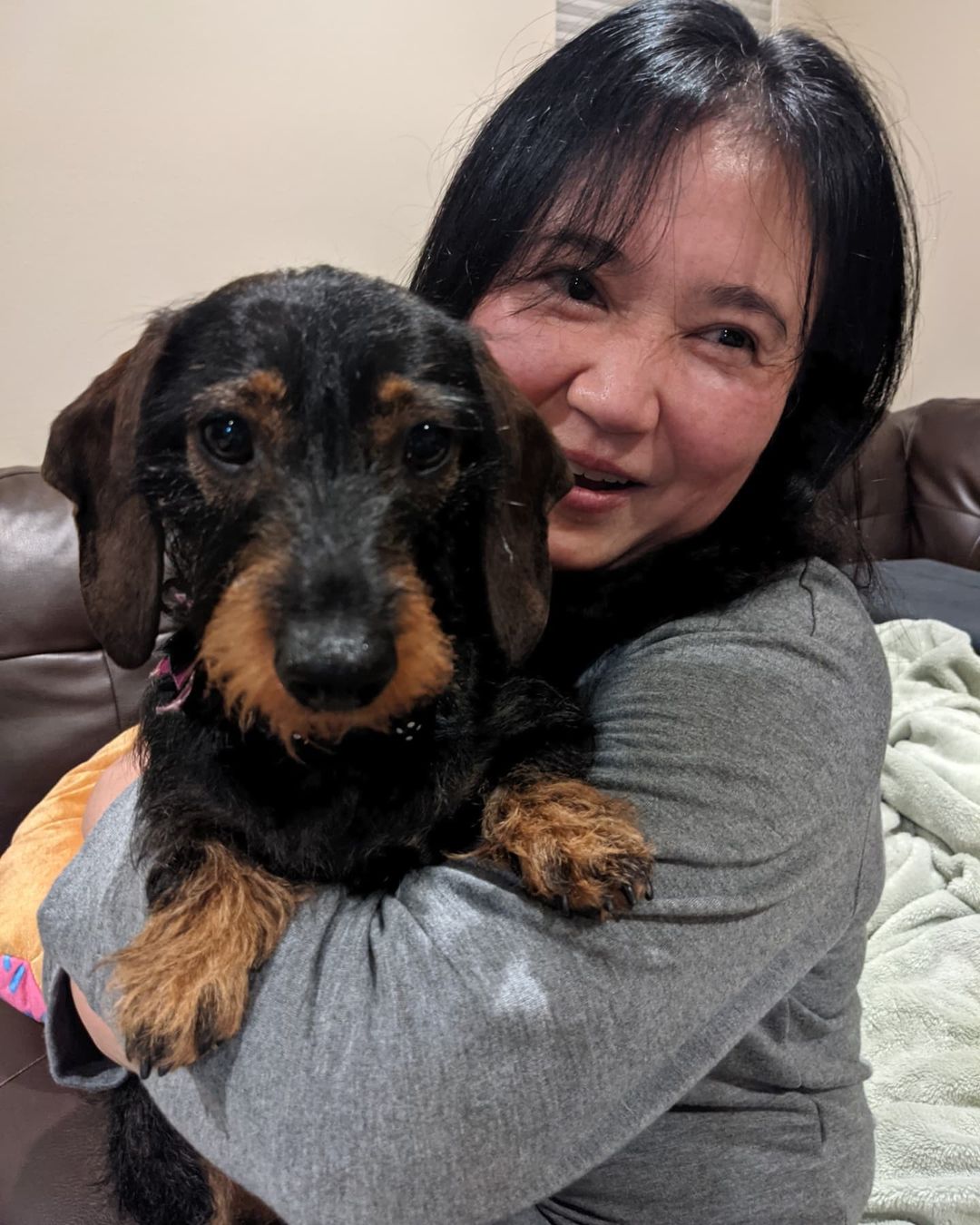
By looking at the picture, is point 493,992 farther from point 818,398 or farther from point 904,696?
point 904,696

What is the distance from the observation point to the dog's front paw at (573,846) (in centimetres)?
88

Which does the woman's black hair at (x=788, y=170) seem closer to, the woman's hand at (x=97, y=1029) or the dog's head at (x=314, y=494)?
the dog's head at (x=314, y=494)

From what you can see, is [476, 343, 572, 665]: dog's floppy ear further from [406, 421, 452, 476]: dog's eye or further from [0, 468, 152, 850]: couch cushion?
[0, 468, 152, 850]: couch cushion

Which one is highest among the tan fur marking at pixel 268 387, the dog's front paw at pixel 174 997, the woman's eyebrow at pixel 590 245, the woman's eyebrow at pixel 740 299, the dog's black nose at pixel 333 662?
the woman's eyebrow at pixel 590 245

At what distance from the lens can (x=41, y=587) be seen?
2451 millimetres

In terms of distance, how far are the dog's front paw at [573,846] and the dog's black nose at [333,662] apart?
10.2 inches

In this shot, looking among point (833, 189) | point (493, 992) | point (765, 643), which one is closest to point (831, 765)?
point (765, 643)

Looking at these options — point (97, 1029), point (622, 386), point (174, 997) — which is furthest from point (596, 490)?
point (97, 1029)

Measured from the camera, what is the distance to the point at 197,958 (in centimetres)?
90

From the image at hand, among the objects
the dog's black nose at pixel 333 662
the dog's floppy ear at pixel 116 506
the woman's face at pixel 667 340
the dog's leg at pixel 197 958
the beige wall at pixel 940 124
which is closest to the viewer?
the dog's black nose at pixel 333 662

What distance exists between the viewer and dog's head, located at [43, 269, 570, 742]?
0.81 m

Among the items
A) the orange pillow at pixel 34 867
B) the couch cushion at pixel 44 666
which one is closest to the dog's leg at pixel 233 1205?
the orange pillow at pixel 34 867

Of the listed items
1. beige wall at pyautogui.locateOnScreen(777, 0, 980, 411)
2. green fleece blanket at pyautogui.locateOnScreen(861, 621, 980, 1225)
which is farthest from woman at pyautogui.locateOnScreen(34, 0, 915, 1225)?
beige wall at pyautogui.locateOnScreen(777, 0, 980, 411)

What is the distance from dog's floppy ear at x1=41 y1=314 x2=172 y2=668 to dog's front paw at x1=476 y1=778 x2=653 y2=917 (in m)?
0.43
